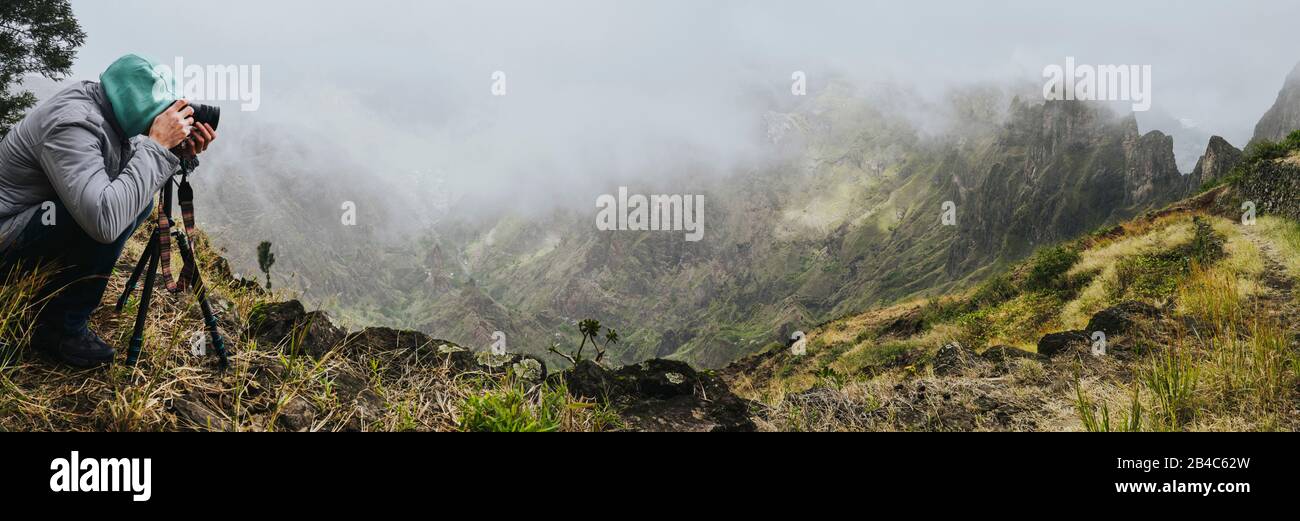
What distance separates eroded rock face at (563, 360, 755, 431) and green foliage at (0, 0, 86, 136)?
28.1 m

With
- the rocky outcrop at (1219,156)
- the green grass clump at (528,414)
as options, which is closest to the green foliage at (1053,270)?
the green grass clump at (528,414)

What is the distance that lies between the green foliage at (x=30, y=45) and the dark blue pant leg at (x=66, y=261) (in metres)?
26.4

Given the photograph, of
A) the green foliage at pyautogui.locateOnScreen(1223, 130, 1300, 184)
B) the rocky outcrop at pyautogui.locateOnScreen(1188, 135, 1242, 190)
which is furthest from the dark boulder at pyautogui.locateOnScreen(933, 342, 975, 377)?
the rocky outcrop at pyautogui.locateOnScreen(1188, 135, 1242, 190)

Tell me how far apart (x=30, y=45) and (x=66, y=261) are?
1121 inches

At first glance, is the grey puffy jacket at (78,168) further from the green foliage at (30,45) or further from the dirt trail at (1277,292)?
the green foliage at (30,45)

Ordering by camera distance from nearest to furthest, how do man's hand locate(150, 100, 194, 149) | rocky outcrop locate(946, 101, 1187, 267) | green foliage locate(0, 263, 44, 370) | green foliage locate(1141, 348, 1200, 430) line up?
green foliage locate(0, 263, 44, 370), man's hand locate(150, 100, 194, 149), green foliage locate(1141, 348, 1200, 430), rocky outcrop locate(946, 101, 1187, 267)

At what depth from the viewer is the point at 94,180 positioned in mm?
2818

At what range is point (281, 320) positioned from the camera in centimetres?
439

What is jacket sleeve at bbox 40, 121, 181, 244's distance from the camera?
279 centimetres

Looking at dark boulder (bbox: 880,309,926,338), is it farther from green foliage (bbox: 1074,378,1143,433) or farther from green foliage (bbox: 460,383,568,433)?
green foliage (bbox: 460,383,568,433)

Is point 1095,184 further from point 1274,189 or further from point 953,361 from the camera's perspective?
point 953,361
